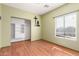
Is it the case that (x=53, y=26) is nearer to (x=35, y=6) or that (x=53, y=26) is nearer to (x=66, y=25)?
(x=66, y=25)

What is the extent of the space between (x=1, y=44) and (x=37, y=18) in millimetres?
2975

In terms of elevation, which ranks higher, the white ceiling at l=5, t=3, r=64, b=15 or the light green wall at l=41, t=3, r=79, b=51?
the white ceiling at l=5, t=3, r=64, b=15

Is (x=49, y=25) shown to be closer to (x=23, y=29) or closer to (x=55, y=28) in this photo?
(x=55, y=28)

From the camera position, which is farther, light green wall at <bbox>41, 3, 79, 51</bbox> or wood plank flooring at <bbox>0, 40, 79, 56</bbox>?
light green wall at <bbox>41, 3, 79, 51</bbox>

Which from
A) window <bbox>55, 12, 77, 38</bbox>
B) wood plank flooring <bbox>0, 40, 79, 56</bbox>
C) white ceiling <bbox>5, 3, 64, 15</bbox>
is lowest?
wood plank flooring <bbox>0, 40, 79, 56</bbox>

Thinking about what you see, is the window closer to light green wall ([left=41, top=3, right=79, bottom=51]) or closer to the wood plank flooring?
light green wall ([left=41, top=3, right=79, bottom=51])

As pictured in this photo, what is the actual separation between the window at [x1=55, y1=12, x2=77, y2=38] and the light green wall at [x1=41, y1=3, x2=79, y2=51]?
0.25 m

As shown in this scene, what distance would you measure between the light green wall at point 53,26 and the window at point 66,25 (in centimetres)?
25

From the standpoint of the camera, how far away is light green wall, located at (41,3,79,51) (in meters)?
3.30

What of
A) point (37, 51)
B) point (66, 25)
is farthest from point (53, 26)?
point (37, 51)

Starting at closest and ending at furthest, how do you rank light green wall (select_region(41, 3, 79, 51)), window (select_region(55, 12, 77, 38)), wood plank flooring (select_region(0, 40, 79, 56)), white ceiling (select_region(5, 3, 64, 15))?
wood plank flooring (select_region(0, 40, 79, 56)) → light green wall (select_region(41, 3, 79, 51)) → window (select_region(55, 12, 77, 38)) → white ceiling (select_region(5, 3, 64, 15))

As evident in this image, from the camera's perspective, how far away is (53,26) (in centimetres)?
472

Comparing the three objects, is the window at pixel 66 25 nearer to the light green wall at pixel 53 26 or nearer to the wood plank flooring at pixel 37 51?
the light green wall at pixel 53 26

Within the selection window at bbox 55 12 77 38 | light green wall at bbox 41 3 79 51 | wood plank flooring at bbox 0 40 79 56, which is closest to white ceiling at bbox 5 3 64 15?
light green wall at bbox 41 3 79 51
